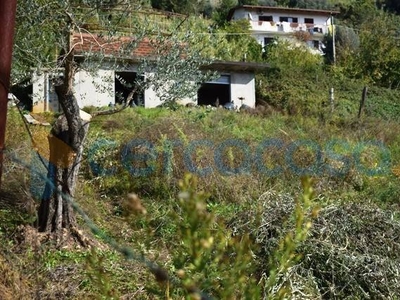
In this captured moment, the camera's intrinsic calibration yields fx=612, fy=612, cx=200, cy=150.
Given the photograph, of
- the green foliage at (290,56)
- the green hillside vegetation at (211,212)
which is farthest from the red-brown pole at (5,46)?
the green foliage at (290,56)

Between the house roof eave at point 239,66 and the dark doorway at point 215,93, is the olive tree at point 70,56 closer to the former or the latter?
the house roof eave at point 239,66

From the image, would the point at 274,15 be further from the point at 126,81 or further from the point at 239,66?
the point at 126,81

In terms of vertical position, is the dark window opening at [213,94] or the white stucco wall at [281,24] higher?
the white stucco wall at [281,24]

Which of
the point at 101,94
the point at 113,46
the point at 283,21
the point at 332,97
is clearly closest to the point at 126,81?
the point at 113,46

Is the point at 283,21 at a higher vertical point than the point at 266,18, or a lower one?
lower

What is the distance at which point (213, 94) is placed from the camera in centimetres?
2408

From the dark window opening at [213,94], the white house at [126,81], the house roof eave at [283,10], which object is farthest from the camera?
the house roof eave at [283,10]

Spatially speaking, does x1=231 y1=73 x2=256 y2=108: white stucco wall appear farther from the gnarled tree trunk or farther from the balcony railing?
the balcony railing

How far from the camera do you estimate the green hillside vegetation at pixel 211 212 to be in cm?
226

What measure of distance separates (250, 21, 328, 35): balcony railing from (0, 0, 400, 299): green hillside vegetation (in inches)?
1345

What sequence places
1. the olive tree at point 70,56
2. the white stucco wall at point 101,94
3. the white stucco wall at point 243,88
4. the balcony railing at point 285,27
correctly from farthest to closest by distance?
1. the balcony railing at point 285,27
2. the white stucco wall at point 243,88
3. the white stucco wall at point 101,94
4. the olive tree at point 70,56

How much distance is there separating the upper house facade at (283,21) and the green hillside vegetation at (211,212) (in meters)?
32.5

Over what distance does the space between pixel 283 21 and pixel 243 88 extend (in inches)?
1179

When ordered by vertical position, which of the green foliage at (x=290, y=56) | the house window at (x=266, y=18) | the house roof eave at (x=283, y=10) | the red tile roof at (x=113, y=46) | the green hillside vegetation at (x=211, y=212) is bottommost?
the green hillside vegetation at (x=211, y=212)
